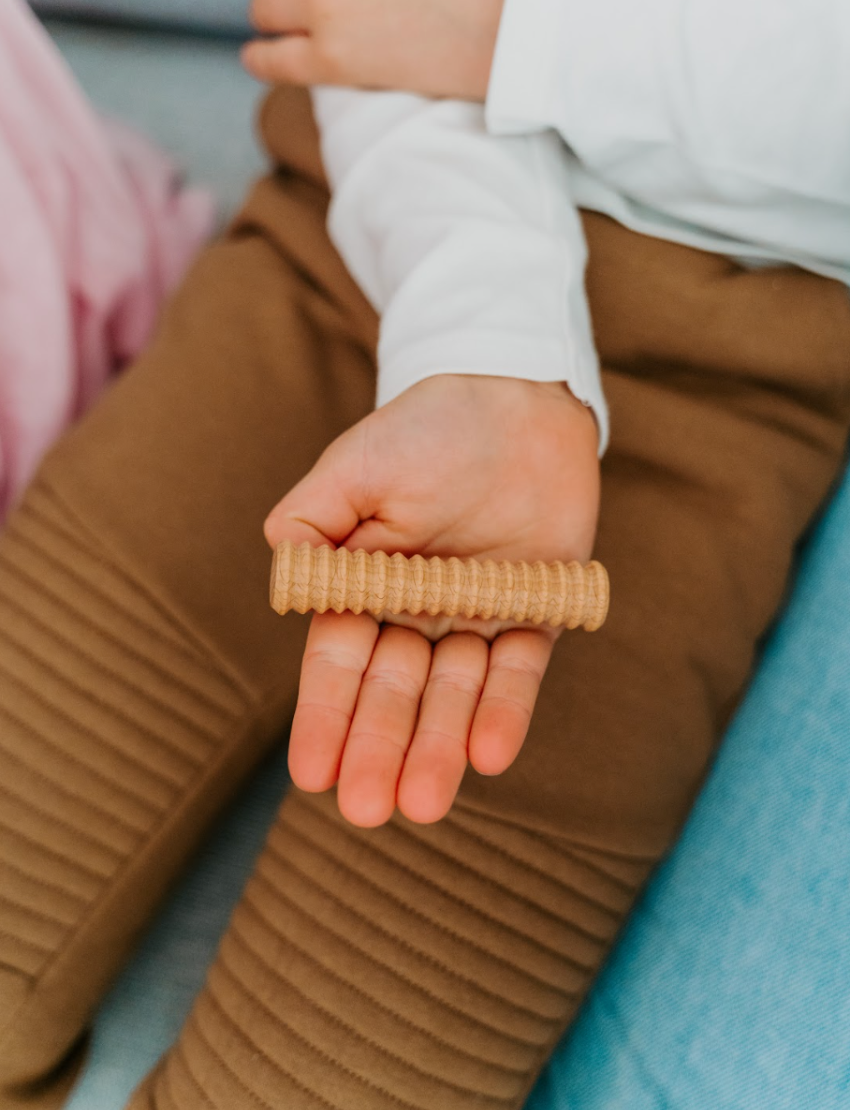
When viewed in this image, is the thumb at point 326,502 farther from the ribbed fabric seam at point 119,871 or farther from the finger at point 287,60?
the finger at point 287,60

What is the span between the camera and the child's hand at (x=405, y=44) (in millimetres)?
556

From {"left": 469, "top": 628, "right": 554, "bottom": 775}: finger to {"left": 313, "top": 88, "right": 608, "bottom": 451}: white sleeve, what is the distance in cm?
16

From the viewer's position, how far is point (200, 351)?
603 mm

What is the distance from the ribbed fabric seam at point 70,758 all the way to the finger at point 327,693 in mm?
162

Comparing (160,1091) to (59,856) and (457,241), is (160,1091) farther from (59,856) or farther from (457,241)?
(457,241)

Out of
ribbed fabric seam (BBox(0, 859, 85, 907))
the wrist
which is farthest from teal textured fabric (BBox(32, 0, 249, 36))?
ribbed fabric seam (BBox(0, 859, 85, 907))

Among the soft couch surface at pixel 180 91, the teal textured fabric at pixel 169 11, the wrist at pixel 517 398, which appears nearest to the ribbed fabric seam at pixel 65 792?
the wrist at pixel 517 398

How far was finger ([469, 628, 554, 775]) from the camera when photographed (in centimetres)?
41

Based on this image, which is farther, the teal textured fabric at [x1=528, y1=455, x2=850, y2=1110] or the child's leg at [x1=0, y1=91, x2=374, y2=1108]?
the child's leg at [x1=0, y1=91, x2=374, y2=1108]

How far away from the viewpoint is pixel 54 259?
0.67 metres

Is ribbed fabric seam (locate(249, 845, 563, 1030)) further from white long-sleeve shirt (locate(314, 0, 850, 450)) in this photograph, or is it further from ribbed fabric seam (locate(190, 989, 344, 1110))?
white long-sleeve shirt (locate(314, 0, 850, 450))

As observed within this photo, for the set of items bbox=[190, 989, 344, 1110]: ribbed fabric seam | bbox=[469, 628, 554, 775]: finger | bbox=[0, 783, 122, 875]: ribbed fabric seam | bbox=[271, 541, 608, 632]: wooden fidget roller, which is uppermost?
bbox=[271, 541, 608, 632]: wooden fidget roller

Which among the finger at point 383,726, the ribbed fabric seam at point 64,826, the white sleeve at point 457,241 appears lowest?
the ribbed fabric seam at point 64,826

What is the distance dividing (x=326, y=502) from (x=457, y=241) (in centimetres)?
20
